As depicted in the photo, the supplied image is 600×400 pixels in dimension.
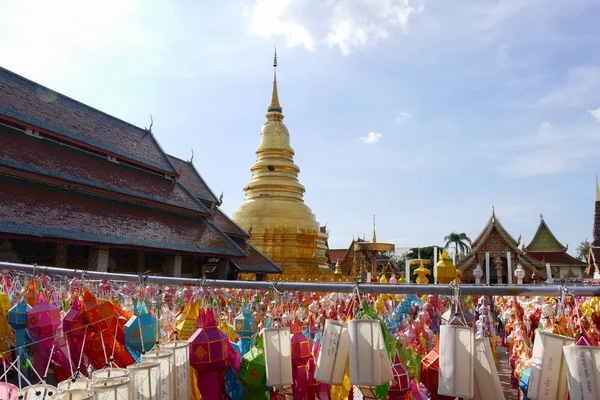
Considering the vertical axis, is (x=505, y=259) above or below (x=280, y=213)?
below

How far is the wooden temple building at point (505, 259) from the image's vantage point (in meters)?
28.3

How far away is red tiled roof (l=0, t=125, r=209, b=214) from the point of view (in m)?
14.0

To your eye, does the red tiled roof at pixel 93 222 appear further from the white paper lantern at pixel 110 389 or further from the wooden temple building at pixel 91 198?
the white paper lantern at pixel 110 389

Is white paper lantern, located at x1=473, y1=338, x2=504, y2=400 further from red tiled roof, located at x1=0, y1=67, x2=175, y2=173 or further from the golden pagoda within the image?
the golden pagoda

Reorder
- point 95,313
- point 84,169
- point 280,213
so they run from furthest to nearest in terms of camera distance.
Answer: point 280,213 < point 84,169 < point 95,313

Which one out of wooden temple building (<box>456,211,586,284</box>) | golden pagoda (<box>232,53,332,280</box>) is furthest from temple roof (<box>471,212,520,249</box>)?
golden pagoda (<box>232,53,332,280</box>)

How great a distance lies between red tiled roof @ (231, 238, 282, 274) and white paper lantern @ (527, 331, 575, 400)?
753 inches

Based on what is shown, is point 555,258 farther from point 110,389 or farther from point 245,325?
point 110,389

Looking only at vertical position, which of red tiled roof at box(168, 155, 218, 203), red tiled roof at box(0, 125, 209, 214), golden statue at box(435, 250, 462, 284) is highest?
red tiled roof at box(168, 155, 218, 203)

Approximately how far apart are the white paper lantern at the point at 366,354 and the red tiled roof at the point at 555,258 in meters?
33.4

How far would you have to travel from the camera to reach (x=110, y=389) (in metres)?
2.17

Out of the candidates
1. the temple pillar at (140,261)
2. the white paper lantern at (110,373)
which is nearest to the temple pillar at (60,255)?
the temple pillar at (140,261)

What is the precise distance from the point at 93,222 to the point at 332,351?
1373cm

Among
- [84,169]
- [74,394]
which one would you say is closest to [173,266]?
[84,169]
